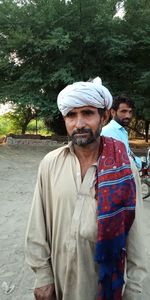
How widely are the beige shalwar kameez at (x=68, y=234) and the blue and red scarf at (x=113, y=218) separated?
0.07 metres

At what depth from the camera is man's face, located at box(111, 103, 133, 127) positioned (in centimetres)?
384

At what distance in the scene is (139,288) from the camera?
5.90 feet

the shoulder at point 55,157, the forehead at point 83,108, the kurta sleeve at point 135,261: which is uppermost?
the forehead at point 83,108

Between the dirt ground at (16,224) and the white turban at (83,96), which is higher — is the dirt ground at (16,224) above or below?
below

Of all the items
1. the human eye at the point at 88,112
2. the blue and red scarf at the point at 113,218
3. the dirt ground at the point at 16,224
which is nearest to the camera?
the blue and red scarf at the point at 113,218

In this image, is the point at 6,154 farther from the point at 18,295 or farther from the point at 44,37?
the point at 18,295

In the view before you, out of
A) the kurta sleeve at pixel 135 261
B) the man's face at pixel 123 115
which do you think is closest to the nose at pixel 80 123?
the kurta sleeve at pixel 135 261

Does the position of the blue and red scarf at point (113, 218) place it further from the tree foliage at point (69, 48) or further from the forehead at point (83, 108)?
the tree foliage at point (69, 48)

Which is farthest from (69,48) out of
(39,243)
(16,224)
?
(39,243)

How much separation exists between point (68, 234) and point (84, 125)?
24.6 inches

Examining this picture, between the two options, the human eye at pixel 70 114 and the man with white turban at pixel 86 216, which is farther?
the human eye at pixel 70 114

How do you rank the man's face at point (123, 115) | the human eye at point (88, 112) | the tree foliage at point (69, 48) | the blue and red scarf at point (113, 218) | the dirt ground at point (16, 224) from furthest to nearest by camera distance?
the tree foliage at point (69, 48) → the man's face at point (123, 115) → the dirt ground at point (16, 224) → the human eye at point (88, 112) → the blue and red scarf at point (113, 218)

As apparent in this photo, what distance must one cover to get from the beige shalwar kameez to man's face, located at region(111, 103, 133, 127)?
2.04m

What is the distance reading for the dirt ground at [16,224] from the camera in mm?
3328
